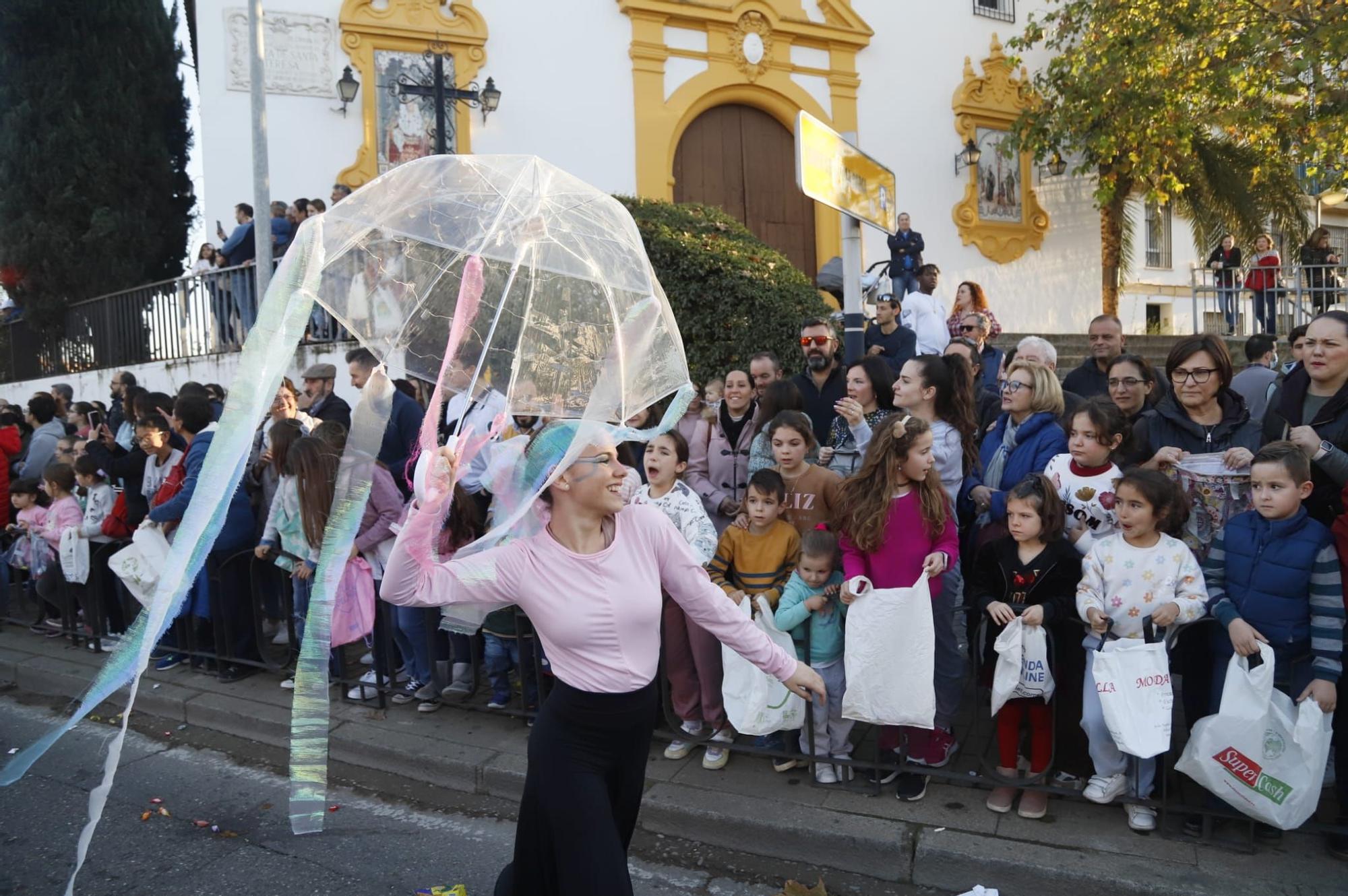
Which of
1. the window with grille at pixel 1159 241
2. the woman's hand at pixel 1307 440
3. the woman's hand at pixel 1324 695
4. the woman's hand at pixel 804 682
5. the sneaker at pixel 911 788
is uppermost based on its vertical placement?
the window with grille at pixel 1159 241

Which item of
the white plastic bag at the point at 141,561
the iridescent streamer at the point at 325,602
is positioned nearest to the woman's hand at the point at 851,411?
the iridescent streamer at the point at 325,602

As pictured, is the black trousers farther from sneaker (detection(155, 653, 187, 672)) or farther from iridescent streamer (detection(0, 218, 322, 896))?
sneaker (detection(155, 653, 187, 672))

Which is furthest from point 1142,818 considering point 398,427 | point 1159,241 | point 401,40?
point 1159,241

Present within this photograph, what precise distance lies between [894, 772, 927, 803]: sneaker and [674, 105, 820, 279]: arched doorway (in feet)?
44.2

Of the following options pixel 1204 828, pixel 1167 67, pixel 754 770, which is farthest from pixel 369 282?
pixel 1167 67

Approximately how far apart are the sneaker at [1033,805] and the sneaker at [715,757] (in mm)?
1389

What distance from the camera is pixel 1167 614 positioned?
4055 mm

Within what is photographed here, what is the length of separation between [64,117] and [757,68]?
1168 cm

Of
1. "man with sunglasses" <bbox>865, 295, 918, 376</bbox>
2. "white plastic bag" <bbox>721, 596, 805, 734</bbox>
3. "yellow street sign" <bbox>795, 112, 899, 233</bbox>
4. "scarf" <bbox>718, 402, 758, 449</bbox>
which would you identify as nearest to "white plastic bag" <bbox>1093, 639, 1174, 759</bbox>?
"white plastic bag" <bbox>721, 596, 805, 734</bbox>

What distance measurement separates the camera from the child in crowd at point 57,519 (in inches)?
312

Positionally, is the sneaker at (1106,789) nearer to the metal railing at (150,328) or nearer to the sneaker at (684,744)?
the sneaker at (684,744)

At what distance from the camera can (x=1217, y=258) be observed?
1764 cm

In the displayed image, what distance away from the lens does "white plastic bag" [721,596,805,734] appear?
4680 millimetres

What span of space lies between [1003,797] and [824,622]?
108 centimetres
